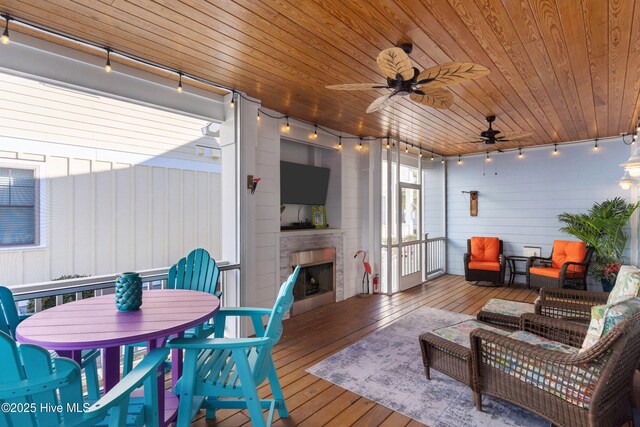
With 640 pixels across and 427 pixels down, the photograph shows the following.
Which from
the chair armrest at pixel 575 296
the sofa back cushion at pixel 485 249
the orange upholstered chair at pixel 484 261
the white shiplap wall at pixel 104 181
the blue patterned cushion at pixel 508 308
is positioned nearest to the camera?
the chair armrest at pixel 575 296

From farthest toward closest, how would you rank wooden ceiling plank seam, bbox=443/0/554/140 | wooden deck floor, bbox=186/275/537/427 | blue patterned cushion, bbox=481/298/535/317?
1. blue patterned cushion, bbox=481/298/535/317
2. wooden deck floor, bbox=186/275/537/427
3. wooden ceiling plank seam, bbox=443/0/554/140

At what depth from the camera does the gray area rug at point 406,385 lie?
2260 mm

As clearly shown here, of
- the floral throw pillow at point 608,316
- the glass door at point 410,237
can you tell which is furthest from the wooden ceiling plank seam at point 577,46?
the glass door at point 410,237

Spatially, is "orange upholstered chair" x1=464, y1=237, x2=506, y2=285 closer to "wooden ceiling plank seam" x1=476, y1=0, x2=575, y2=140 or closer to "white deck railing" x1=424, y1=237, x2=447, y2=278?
"white deck railing" x1=424, y1=237, x2=447, y2=278

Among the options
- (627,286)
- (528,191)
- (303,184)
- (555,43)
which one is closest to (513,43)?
(555,43)

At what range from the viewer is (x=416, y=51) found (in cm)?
268

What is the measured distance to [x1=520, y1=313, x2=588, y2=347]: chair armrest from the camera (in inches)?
95.9

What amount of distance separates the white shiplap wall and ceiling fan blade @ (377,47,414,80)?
287 cm

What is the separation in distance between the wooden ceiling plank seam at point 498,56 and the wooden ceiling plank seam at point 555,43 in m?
0.29

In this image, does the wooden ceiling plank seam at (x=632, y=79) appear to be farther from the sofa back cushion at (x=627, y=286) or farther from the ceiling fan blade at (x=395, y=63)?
the sofa back cushion at (x=627, y=286)

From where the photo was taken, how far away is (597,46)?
8.45 feet

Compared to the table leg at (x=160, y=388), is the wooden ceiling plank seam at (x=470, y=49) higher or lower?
higher

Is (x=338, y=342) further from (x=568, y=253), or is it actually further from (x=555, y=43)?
(x=568, y=253)

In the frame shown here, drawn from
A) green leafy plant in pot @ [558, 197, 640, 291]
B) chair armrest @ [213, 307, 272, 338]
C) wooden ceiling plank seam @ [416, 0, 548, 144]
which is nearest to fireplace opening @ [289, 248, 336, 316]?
chair armrest @ [213, 307, 272, 338]
